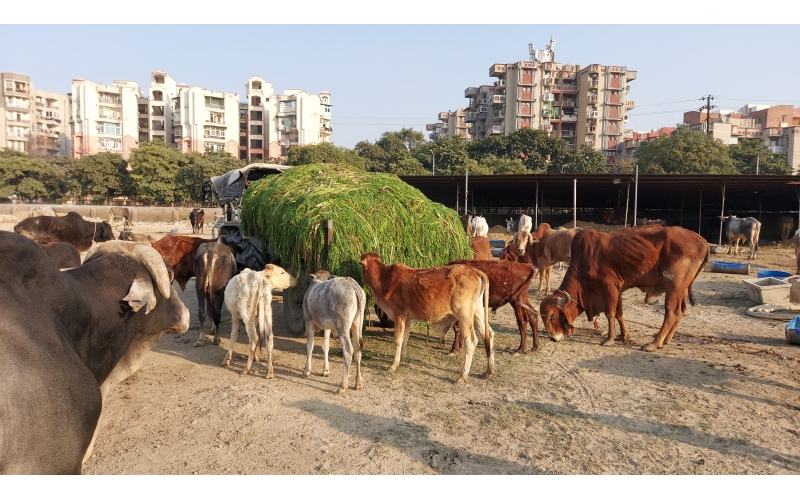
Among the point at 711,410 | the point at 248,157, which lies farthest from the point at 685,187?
the point at 248,157

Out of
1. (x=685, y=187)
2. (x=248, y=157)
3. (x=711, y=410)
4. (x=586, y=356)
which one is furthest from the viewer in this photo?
(x=248, y=157)

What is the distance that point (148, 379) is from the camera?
6.68 meters

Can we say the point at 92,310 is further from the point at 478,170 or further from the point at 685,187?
the point at 478,170

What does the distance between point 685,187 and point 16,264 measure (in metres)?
28.4

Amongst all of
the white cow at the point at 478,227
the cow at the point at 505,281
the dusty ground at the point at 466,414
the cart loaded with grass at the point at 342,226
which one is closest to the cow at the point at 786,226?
the white cow at the point at 478,227

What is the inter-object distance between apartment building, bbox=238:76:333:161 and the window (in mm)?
16987

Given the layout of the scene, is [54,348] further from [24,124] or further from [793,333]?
[24,124]

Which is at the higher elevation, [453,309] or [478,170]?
[478,170]

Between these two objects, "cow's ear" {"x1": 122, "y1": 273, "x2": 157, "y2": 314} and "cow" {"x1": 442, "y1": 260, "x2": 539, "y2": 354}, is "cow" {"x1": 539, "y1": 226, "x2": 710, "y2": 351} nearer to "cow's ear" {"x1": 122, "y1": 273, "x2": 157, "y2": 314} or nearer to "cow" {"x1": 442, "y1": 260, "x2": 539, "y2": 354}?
"cow" {"x1": 442, "y1": 260, "x2": 539, "y2": 354}

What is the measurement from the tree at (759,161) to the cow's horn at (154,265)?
59789 millimetres

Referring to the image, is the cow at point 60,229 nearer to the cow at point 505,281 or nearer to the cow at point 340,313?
the cow at point 340,313

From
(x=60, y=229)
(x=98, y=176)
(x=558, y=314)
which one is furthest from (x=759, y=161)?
(x=98, y=176)

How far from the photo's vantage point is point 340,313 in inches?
249

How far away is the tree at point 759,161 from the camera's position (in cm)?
5238
